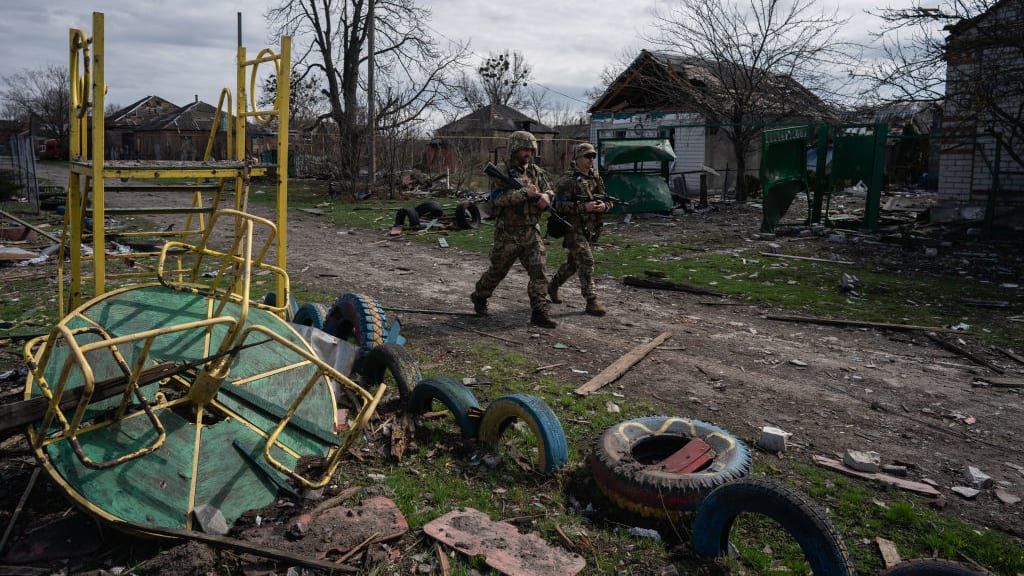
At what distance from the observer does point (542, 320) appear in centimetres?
714

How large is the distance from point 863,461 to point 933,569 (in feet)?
5.50

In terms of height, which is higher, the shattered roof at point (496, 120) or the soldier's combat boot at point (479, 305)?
the shattered roof at point (496, 120)

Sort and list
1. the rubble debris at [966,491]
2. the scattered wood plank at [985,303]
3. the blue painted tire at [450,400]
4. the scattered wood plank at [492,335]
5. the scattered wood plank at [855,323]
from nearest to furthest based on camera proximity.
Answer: the rubble debris at [966,491], the blue painted tire at [450,400], the scattered wood plank at [492,335], the scattered wood plank at [855,323], the scattered wood plank at [985,303]

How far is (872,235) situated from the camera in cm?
1348

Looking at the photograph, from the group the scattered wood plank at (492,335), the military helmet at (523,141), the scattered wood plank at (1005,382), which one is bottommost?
→ the scattered wood plank at (1005,382)

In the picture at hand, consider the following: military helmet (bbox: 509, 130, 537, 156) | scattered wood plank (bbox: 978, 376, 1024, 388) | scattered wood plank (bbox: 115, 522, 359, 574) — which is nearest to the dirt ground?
scattered wood plank (bbox: 978, 376, 1024, 388)

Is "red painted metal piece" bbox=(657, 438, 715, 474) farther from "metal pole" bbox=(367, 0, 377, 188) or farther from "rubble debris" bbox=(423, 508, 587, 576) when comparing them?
"metal pole" bbox=(367, 0, 377, 188)

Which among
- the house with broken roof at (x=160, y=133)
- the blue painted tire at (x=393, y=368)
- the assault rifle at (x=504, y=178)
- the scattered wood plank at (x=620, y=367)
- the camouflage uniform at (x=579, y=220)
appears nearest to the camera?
the blue painted tire at (x=393, y=368)

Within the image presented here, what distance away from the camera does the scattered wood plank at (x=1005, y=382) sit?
18.1ft

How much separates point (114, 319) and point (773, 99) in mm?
19314

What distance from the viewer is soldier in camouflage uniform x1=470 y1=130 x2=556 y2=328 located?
6906 millimetres

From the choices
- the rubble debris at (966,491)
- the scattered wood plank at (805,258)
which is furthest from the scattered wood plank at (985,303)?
the rubble debris at (966,491)

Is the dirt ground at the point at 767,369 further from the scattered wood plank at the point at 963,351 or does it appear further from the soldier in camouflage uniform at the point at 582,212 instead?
the soldier in camouflage uniform at the point at 582,212

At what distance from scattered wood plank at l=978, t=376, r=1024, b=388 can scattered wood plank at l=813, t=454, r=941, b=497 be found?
2.24m
